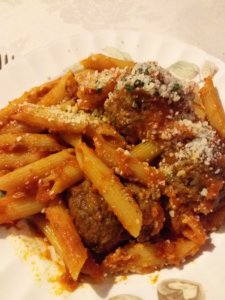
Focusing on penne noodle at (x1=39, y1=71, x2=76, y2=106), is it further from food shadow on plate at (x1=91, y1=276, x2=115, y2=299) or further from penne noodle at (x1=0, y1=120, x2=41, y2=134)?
food shadow on plate at (x1=91, y1=276, x2=115, y2=299)

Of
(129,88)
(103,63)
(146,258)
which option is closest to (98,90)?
(129,88)

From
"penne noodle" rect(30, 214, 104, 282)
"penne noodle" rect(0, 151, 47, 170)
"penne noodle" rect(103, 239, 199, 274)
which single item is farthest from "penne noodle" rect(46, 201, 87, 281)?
"penne noodle" rect(0, 151, 47, 170)

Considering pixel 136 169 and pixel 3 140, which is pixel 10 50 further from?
pixel 136 169

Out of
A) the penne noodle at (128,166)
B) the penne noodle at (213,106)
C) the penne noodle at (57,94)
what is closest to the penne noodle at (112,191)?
Answer: the penne noodle at (128,166)

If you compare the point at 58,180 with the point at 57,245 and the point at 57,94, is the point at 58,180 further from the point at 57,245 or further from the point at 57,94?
the point at 57,94

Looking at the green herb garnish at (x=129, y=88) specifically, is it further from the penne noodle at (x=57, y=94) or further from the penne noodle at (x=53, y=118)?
the penne noodle at (x=57, y=94)

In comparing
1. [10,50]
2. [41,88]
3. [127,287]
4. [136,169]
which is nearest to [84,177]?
[136,169]
